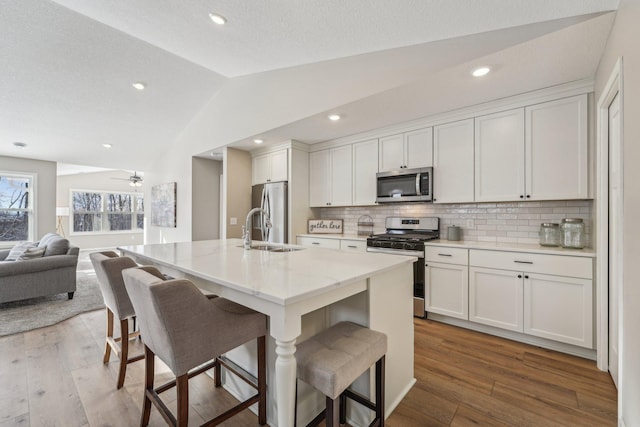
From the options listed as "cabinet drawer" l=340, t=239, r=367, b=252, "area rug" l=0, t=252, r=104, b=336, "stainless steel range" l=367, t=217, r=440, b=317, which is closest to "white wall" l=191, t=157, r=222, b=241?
"area rug" l=0, t=252, r=104, b=336

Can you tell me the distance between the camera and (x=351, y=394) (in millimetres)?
1501

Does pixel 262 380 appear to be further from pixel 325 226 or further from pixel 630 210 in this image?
pixel 325 226

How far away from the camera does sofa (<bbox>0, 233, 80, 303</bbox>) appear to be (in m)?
3.42

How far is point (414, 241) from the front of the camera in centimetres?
304

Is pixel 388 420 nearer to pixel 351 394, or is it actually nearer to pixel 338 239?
pixel 351 394

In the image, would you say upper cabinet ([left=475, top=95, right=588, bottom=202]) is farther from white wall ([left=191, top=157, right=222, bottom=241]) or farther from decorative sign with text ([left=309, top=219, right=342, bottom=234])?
white wall ([left=191, top=157, right=222, bottom=241])

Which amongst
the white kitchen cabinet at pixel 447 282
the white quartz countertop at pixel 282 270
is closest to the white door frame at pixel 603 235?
the white kitchen cabinet at pixel 447 282

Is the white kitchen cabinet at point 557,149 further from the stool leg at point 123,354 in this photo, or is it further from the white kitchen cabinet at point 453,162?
the stool leg at point 123,354

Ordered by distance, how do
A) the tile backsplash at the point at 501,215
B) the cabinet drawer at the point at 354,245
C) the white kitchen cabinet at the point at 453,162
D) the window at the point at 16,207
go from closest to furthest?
the tile backsplash at the point at 501,215 → the white kitchen cabinet at the point at 453,162 → the cabinet drawer at the point at 354,245 → the window at the point at 16,207

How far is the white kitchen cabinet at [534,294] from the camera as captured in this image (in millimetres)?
2197

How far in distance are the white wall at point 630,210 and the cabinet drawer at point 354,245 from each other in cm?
230

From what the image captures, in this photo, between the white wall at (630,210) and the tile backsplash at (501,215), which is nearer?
the white wall at (630,210)

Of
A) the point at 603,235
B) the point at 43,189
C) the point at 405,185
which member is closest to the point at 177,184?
the point at 43,189

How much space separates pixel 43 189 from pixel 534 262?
8396 millimetres
